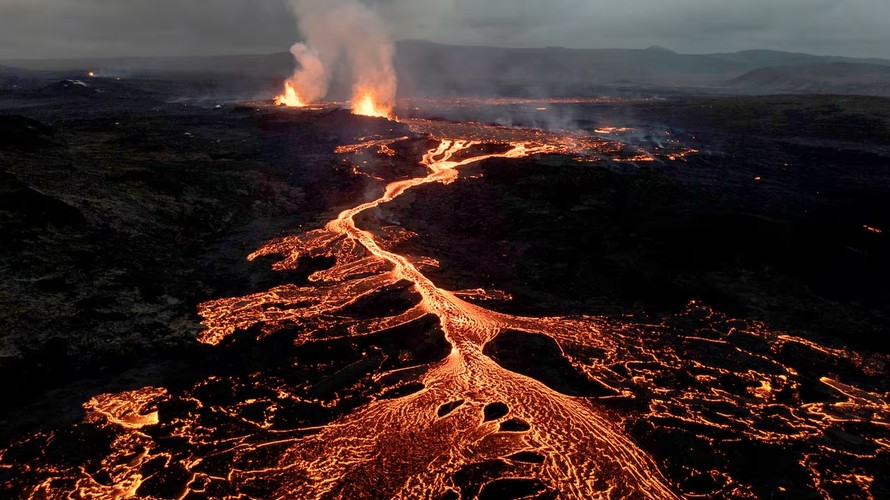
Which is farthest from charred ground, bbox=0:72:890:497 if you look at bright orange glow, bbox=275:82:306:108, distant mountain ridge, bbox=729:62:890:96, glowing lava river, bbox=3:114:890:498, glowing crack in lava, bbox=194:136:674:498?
distant mountain ridge, bbox=729:62:890:96

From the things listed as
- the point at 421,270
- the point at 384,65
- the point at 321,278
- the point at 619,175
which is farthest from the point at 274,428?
the point at 384,65

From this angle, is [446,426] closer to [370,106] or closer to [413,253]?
[413,253]

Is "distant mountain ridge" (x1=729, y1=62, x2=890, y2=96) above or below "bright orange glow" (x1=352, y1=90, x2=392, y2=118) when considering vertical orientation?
above

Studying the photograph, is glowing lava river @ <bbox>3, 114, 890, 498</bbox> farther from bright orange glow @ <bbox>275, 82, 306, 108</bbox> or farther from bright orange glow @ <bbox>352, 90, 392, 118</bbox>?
bright orange glow @ <bbox>275, 82, 306, 108</bbox>

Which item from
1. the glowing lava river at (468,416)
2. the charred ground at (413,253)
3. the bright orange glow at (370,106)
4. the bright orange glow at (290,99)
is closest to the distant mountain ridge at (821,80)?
the charred ground at (413,253)

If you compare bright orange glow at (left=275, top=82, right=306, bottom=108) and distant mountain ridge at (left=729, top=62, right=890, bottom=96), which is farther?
distant mountain ridge at (left=729, top=62, right=890, bottom=96)

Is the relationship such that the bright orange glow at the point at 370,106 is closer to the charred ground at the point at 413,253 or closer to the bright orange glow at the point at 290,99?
the bright orange glow at the point at 290,99

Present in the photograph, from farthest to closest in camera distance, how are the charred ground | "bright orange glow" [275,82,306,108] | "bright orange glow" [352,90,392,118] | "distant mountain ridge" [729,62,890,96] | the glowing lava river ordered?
"distant mountain ridge" [729,62,890,96], "bright orange glow" [275,82,306,108], "bright orange glow" [352,90,392,118], the charred ground, the glowing lava river
